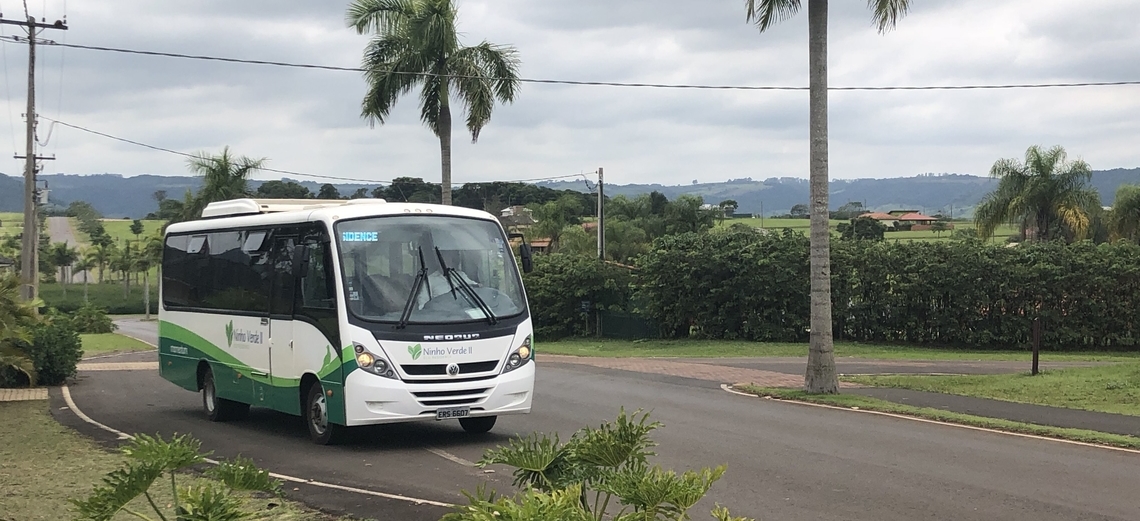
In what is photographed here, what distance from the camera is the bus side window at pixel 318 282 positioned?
12344 millimetres

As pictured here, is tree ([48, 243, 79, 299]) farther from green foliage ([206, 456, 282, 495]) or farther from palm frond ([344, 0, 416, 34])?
green foliage ([206, 456, 282, 495])

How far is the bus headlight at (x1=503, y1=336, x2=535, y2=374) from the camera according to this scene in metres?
12.5

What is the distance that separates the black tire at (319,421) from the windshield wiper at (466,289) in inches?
77.4

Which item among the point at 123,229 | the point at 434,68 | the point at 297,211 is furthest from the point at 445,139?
the point at 123,229

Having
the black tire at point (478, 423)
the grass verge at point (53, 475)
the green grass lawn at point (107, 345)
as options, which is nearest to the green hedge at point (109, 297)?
the green grass lawn at point (107, 345)

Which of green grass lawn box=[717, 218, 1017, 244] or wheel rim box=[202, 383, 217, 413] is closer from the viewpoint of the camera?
wheel rim box=[202, 383, 217, 413]

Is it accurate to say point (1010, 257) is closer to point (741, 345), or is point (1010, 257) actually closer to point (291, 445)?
point (741, 345)

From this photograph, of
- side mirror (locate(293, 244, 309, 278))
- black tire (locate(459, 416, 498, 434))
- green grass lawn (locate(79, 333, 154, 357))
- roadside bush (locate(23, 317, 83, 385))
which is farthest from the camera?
green grass lawn (locate(79, 333, 154, 357))

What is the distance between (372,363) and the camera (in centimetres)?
1180

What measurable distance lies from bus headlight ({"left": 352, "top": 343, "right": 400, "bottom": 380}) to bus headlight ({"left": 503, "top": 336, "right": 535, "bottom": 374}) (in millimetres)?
1342

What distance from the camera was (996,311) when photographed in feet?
105

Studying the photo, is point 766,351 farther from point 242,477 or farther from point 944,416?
point 242,477

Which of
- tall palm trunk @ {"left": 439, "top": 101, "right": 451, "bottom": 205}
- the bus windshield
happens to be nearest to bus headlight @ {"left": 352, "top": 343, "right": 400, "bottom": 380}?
the bus windshield

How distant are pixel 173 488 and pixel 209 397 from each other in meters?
12.1
